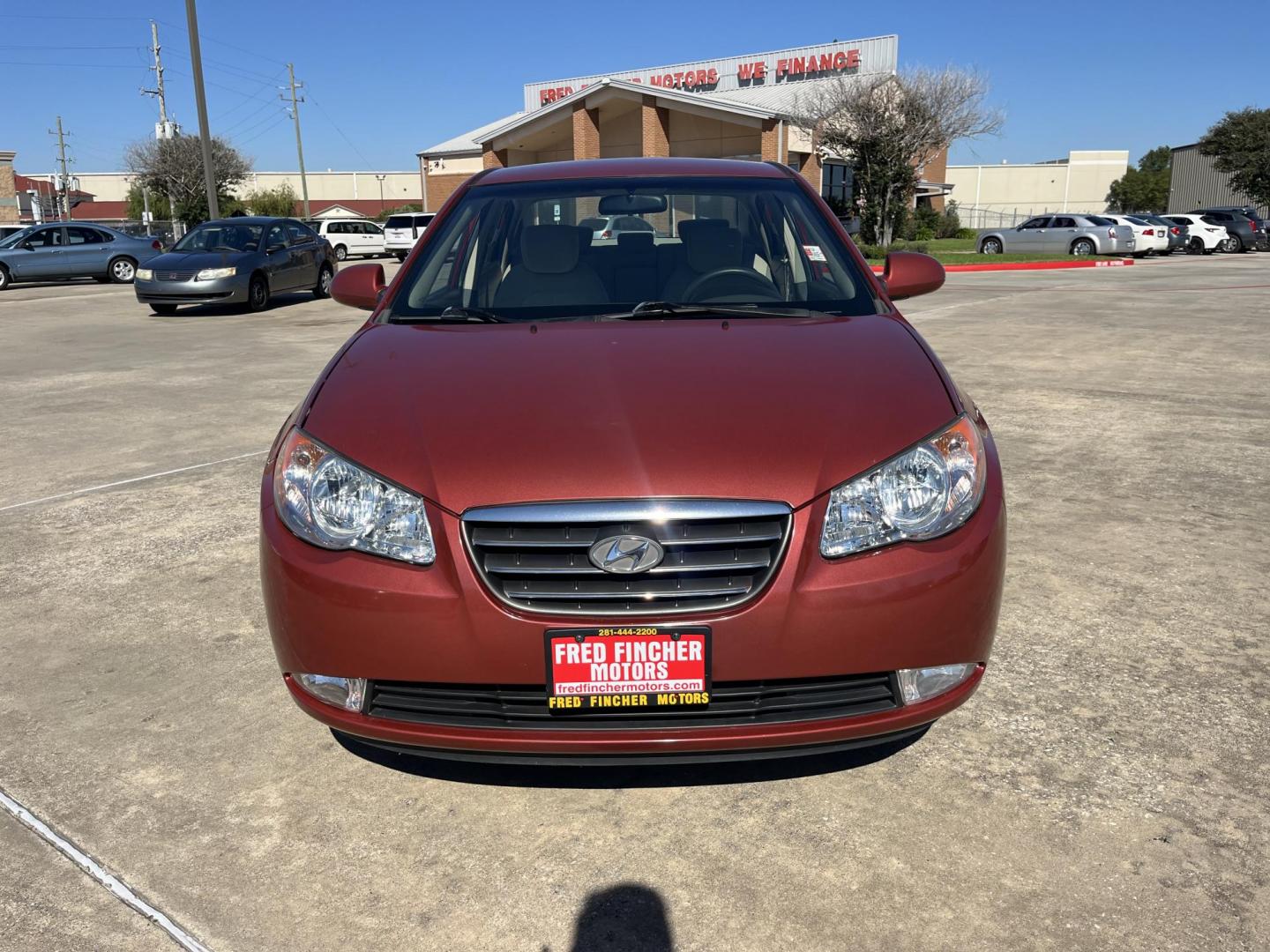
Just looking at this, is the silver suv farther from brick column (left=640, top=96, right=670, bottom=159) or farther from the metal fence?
the metal fence

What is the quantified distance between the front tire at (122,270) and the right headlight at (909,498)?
Answer: 25.0 meters

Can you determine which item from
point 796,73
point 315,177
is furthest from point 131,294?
point 315,177

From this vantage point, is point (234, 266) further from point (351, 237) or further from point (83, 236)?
point (351, 237)

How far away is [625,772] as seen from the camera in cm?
266

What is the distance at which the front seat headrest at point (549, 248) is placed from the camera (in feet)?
11.4

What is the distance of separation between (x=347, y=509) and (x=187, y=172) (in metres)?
59.6

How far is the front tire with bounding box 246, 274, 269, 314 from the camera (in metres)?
15.9

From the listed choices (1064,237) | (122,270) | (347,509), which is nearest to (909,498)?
(347,509)

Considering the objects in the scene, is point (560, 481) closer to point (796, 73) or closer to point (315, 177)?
point (796, 73)

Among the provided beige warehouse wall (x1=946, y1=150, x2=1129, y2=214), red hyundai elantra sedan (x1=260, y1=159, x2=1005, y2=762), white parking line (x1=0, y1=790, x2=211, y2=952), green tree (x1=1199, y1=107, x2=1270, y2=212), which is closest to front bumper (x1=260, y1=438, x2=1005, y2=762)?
red hyundai elantra sedan (x1=260, y1=159, x2=1005, y2=762)

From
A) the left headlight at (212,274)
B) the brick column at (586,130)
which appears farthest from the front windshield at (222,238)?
the brick column at (586,130)

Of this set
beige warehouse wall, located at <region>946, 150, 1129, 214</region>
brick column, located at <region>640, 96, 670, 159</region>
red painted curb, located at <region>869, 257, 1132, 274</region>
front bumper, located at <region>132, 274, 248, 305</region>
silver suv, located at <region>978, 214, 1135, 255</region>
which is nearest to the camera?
front bumper, located at <region>132, 274, 248, 305</region>

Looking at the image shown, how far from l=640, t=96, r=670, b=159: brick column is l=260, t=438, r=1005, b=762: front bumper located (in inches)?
1443

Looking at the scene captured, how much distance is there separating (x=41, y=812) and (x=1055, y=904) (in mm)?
2398
